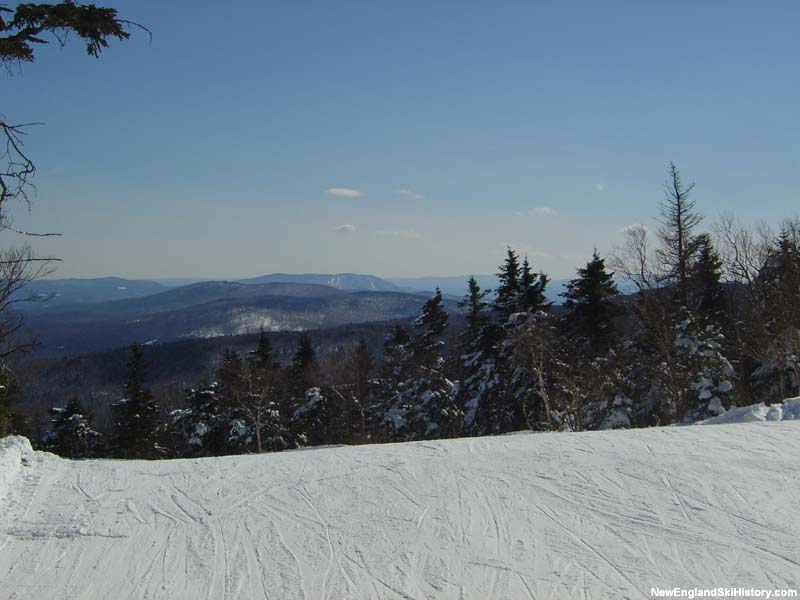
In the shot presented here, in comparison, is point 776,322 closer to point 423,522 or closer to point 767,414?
point 767,414

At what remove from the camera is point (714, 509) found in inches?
247

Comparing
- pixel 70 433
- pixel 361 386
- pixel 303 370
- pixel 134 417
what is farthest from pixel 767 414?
pixel 70 433

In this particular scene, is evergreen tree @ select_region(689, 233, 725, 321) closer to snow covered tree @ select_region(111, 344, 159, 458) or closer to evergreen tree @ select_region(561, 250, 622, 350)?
evergreen tree @ select_region(561, 250, 622, 350)

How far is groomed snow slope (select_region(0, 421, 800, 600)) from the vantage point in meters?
5.25

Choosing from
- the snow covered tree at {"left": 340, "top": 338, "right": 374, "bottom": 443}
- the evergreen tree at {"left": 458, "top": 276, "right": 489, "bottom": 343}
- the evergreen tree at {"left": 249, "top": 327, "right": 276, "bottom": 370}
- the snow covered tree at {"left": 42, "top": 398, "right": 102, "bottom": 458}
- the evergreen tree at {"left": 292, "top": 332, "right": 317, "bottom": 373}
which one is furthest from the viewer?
the evergreen tree at {"left": 292, "top": 332, "right": 317, "bottom": 373}

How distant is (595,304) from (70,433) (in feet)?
113

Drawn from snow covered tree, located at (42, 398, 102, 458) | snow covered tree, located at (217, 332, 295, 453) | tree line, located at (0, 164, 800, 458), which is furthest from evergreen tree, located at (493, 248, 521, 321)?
snow covered tree, located at (42, 398, 102, 458)

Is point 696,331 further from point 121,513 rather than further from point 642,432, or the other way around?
point 121,513

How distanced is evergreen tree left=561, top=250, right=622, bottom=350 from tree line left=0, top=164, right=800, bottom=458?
6 cm

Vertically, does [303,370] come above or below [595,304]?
below

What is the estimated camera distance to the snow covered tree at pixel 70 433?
102 ft

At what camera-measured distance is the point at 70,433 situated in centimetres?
3131

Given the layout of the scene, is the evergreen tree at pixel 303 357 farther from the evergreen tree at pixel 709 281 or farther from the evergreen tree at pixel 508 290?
the evergreen tree at pixel 709 281

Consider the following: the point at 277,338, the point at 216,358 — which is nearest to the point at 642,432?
the point at 216,358
